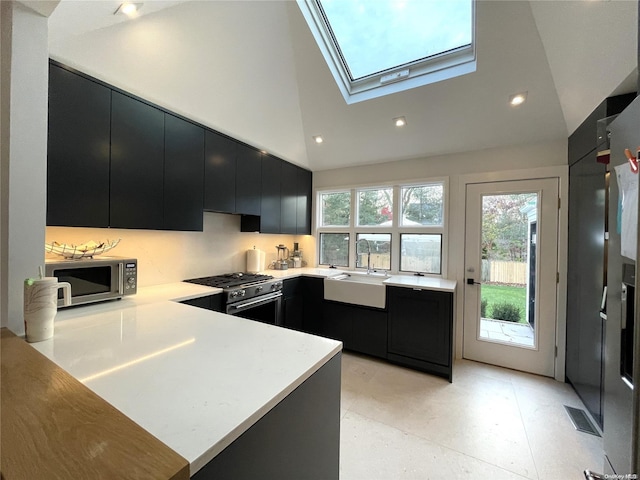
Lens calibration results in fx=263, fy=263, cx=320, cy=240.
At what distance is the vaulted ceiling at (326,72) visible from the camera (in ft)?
5.31

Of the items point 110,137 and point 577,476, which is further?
point 110,137

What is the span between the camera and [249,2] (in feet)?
6.41

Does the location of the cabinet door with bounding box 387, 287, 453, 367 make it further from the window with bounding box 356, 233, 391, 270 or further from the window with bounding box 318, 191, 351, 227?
the window with bounding box 318, 191, 351, 227

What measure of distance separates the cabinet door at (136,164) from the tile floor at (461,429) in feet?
7.20

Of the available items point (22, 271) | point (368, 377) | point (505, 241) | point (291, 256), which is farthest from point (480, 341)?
point (22, 271)

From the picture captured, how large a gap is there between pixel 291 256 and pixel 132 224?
2348mm

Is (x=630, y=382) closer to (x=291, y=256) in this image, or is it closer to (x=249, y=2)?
(x=249, y=2)

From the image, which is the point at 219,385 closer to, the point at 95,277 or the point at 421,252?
the point at 95,277

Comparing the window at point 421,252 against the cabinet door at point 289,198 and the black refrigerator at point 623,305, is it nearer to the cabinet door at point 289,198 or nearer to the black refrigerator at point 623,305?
the cabinet door at point 289,198

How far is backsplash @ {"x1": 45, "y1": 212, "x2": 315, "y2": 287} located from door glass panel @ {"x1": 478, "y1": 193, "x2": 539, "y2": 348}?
272 centimetres

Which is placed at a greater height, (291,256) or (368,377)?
(291,256)

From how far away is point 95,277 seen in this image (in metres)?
1.69

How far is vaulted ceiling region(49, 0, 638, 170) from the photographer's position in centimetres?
162

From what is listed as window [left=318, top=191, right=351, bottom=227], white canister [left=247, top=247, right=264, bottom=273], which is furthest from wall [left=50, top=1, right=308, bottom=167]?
window [left=318, top=191, right=351, bottom=227]
